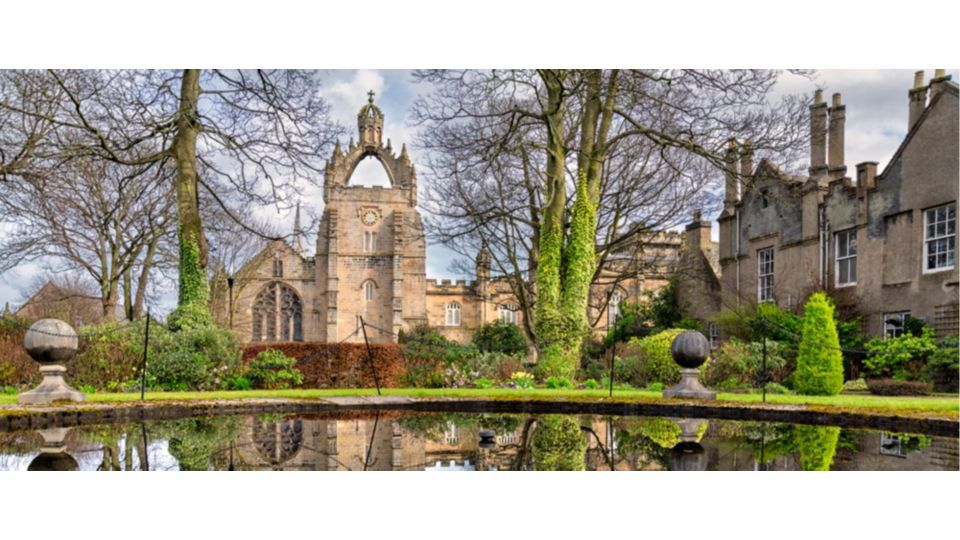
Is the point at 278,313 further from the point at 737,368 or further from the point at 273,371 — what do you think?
the point at 737,368

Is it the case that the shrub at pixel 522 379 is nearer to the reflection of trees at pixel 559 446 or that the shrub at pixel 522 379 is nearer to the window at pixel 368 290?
the reflection of trees at pixel 559 446

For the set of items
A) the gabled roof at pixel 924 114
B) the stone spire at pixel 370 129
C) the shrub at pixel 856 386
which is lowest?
the shrub at pixel 856 386

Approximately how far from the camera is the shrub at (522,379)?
13685 mm

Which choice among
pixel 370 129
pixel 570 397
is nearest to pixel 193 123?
pixel 570 397

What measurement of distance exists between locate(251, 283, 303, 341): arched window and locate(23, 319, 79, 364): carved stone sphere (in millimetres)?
34763

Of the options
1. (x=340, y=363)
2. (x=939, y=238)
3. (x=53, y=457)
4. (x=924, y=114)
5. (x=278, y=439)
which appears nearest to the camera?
(x=53, y=457)

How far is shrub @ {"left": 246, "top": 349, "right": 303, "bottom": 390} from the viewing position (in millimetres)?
13727

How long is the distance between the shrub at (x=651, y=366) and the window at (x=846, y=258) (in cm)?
663

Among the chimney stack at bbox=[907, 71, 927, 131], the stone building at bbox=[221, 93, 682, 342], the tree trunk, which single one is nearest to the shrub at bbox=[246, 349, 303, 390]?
the tree trunk

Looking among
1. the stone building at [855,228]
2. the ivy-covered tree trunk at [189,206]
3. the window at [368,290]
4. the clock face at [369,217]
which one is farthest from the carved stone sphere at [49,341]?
the clock face at [369,217]

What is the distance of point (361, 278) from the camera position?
4616 centimetres

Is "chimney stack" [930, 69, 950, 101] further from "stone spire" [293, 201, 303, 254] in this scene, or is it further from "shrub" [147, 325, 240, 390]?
"shrub" [147, 325, 240, 390]

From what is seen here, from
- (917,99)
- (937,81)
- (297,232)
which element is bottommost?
(297,232)

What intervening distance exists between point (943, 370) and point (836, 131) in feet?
28.7
